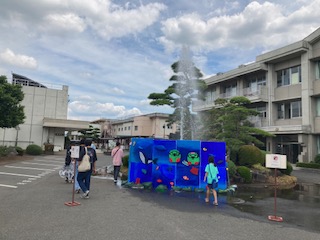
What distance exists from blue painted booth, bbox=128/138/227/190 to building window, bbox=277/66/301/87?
21.7 metres

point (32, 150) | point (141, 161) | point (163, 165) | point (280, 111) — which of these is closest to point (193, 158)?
point (163, 165)

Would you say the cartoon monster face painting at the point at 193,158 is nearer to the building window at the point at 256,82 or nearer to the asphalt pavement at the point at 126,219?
the asphalt pavement at the point at 126,219

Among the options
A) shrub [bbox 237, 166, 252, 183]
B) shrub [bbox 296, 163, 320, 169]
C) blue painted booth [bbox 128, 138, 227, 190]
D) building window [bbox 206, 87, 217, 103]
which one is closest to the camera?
blue painted booth [bbox 128, 138, 227, 190]

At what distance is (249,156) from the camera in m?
16.5

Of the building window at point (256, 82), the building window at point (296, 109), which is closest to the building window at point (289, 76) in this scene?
the building window at point (256, 82)

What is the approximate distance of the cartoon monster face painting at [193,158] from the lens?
1121cm

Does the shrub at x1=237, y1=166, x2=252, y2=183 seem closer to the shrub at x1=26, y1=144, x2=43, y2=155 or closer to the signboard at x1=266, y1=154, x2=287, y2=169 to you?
the signboard at x1=266, y1=154, x2=287, y2=169

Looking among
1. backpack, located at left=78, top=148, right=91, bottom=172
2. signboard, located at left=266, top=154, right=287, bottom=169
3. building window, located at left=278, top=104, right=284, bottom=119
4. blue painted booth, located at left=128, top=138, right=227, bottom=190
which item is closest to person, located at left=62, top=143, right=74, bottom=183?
blue painted booth, located at left=128, top=138, right=227, bottom=190

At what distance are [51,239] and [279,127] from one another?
26911mm

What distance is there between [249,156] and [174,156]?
7120 millimetres

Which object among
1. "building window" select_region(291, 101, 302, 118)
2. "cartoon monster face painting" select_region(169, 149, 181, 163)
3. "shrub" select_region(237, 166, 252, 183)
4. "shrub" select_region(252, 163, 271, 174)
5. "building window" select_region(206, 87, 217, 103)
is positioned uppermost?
"building window" select_region(206, 87, 217, 103)

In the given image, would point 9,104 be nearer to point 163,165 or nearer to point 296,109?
point 163,165

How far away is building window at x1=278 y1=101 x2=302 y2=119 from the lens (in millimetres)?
28462

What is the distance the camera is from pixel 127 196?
9383mm
